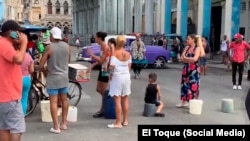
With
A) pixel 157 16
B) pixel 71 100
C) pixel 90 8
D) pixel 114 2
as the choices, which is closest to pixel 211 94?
pixel 71 100

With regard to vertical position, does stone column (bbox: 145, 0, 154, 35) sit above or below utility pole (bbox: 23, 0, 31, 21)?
below

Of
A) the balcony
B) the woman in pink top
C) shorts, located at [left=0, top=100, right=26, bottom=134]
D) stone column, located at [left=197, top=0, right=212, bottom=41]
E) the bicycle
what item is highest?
the balcony

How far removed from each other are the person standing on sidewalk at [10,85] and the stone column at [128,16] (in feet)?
Result: 135

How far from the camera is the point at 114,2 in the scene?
4875 centimetres

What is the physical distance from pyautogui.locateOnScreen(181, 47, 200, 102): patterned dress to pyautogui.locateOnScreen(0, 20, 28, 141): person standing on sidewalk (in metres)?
5.69

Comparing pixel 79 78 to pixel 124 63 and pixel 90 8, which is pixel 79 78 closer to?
pixel 124 63

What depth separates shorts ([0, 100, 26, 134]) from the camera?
5.14 metres


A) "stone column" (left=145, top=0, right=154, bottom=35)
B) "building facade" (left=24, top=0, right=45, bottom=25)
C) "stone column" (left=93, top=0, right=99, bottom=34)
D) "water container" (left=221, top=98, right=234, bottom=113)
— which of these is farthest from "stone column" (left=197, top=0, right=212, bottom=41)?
"building facade" (left=24, top=0, right=45, bottom=25)

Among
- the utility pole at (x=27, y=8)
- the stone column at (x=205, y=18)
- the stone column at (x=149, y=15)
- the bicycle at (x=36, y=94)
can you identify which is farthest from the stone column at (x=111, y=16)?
the utility pole at (x=27, y=8)

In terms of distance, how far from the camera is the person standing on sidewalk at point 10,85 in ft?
16.8

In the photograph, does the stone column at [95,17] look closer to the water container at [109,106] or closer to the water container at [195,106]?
the water container at [195,106]

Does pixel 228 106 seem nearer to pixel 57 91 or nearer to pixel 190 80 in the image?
pixel 190 80

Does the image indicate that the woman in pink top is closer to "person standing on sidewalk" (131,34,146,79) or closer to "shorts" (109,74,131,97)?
"shorts" (109,74,131,97)

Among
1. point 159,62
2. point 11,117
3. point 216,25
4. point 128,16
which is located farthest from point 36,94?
point 128,16
